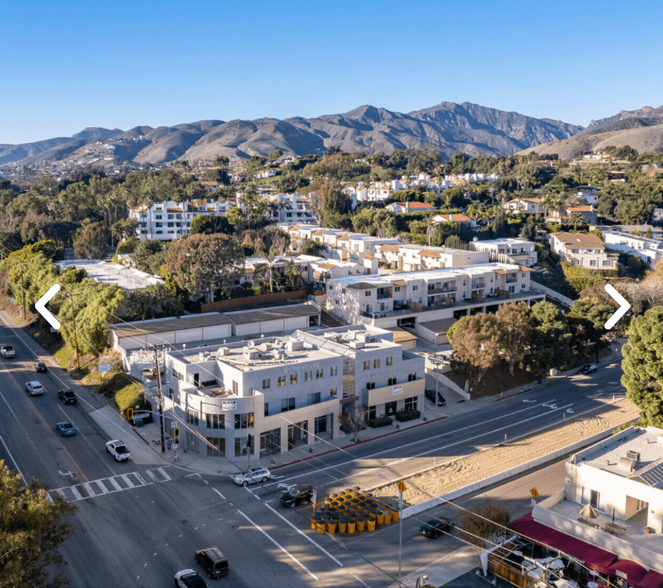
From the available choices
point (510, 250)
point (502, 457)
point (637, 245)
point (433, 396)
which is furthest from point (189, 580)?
point (637, 245)

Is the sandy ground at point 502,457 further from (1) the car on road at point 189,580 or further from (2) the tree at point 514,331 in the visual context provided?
(1) the car on road at point 189,580

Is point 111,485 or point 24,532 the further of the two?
point 111,485

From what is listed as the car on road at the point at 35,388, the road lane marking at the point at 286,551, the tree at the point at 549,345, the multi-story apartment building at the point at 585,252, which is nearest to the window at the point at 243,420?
the road lane marking at the point at 286,551

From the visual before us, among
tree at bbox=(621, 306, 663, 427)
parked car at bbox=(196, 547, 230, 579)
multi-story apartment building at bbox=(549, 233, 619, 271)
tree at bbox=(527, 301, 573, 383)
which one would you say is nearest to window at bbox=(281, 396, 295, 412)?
parked car at bbox=(196, 547, 230, 579)

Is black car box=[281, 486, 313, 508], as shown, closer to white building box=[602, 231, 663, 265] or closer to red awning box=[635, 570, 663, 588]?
red awning box=[635, 570, 663, 588]

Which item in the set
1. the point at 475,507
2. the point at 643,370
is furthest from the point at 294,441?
the point at 643,370

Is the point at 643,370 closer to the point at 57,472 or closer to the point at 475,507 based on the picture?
the point at 475,507

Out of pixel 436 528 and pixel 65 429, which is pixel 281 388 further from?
pixel 65 429
